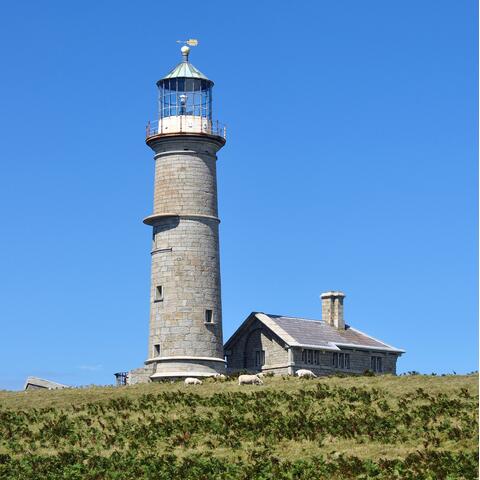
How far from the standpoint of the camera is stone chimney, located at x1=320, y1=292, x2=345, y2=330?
2842 inches

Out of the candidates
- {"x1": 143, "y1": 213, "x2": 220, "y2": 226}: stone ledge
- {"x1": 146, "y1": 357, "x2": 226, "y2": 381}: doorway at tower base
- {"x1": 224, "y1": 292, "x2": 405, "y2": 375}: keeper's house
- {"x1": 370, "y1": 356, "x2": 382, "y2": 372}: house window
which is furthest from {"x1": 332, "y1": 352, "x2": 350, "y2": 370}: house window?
{"x1": 143, "y1": 213, "x2": 220, "y2": 226}: stone ledge

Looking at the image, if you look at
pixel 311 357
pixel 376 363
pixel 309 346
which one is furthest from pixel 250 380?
pixel 376 363

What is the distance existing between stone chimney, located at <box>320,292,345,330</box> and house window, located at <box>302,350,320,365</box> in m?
5.14

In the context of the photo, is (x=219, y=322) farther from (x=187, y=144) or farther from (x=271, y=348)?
(x=187, y=144)

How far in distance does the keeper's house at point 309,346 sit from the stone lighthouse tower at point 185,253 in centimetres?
366

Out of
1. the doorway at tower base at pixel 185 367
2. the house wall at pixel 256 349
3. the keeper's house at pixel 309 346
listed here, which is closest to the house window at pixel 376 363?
the keeper's house at pixel 309 346

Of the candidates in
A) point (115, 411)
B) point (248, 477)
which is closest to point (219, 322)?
point (115, 411)

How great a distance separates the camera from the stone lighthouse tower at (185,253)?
63531 millimetres

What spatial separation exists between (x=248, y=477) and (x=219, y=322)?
3044 cm

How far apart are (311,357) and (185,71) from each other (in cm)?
1782

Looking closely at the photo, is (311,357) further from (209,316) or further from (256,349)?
(209,316)

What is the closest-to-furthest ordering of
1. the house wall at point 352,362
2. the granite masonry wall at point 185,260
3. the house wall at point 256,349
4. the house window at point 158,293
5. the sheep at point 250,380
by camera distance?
the sheep at point 250,380 < the granite masonry wall at point 185,260 < the house window at point 158,293 < the house wall at point 352,362 < the house wall at point 256,349

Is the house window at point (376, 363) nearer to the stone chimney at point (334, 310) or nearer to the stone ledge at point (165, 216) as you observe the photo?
the stone chimney at point (334, 310)

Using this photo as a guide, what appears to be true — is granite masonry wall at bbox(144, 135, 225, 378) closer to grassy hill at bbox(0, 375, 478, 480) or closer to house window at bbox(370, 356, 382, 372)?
grassy hill at bbox(0, 375, 478, 480)
